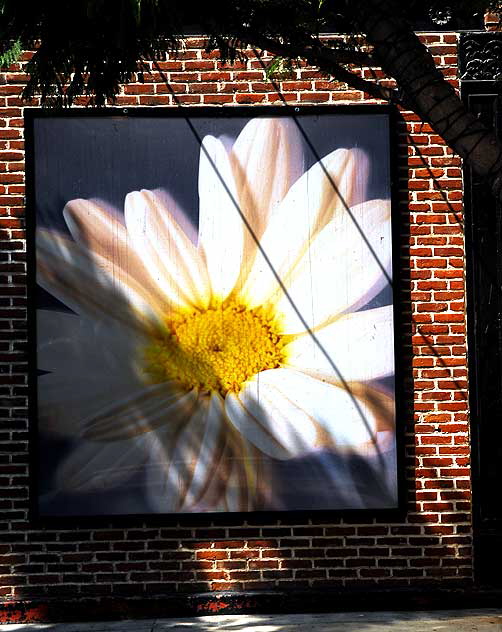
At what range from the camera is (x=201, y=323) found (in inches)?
281

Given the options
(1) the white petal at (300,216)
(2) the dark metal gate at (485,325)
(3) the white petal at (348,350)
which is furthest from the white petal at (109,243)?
(2) the dark metal gate at (485,325)

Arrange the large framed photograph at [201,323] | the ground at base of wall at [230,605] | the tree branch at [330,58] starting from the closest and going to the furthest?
the tree branch at [330,58]
the ground at base of wall at [230,605]
the large framed photograph at [201,323]

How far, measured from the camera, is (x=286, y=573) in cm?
708

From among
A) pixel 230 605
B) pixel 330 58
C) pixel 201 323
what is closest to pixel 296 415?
pixel 201 323

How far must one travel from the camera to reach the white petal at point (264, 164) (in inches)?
281

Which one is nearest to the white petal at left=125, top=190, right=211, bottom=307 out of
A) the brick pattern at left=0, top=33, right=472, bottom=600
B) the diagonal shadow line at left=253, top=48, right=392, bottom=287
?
the brick pattern at left=0, top=33, right=472, bottom=600

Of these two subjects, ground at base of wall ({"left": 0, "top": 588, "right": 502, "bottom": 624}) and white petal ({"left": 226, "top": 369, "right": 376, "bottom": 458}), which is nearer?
ground at base of wall ({"left": 0, "top": 588, "right": 502, "bottom": 624})

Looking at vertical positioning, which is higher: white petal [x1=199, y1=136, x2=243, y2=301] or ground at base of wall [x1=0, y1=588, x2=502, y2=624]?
white petal [x1=199, y1=136, x2=243, y2=301]

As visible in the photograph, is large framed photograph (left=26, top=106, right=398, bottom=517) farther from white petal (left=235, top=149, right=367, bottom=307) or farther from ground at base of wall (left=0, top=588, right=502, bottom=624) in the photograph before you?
ground at base of wall (left=0, top=588, right=502, bottom=624)

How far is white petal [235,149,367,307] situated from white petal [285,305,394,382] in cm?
45

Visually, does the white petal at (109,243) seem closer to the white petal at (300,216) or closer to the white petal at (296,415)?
the white petal at (300,216)

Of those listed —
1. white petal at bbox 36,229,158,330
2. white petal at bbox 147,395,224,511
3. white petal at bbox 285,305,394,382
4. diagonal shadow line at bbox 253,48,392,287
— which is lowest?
white petal at bbox 147,395,224,511

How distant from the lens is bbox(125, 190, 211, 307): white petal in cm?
711

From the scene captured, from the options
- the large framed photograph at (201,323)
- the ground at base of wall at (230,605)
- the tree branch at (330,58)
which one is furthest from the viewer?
the large framed photograph at (201,323)
